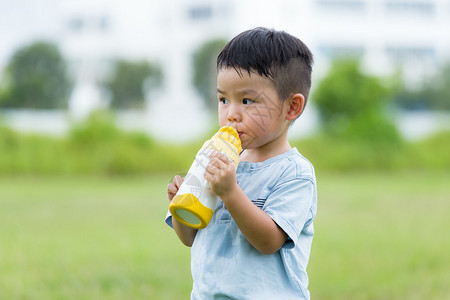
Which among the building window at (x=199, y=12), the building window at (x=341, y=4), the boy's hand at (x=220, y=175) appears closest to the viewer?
the boy's hand at (x=220, y=175)

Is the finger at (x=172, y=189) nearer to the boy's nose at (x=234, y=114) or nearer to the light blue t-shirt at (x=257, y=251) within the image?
the light blue t-shirt at (x=257, y=251)

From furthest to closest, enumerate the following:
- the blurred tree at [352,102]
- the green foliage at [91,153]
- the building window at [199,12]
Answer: the building window at [199,12] → the blurred tree at [352,102] → the green foliage at [91,153]

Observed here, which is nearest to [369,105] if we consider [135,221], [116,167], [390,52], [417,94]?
[116,167]

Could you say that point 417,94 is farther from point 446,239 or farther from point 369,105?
point 446,239

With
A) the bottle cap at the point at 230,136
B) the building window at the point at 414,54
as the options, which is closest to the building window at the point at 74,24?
the building window at the point at 414,54

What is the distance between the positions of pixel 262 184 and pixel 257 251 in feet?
0.50

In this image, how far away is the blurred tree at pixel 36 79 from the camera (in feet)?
63.2

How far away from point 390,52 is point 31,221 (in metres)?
27.4

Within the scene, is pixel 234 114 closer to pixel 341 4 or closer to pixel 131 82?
pixel 131 82

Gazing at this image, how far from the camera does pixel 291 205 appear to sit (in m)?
1.38

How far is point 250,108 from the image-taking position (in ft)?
4.64

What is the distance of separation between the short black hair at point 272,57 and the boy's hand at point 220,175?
23 centimetres

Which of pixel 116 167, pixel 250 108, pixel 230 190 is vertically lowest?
pixel 116 167

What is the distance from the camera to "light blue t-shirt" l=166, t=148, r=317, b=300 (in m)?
1.38
